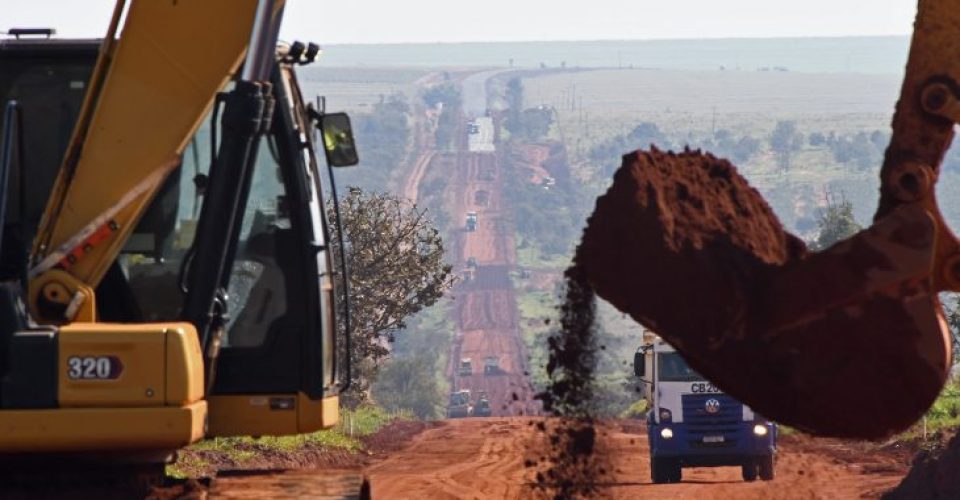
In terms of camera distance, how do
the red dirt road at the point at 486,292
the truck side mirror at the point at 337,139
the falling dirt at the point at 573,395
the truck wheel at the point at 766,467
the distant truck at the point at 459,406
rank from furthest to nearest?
1. the red dirt road at the point at 486,292
2. the distant truck at the point at 459,406
3. the truck wheel at the point at 766,467
4. the falling dirt at the point at 573,395
5. the truck side mirror at the point at 337,139

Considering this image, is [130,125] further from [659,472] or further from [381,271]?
[381,271]

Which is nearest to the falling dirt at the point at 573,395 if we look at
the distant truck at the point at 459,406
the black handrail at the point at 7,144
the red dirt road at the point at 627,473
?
the red dirt road at the point at 627,473

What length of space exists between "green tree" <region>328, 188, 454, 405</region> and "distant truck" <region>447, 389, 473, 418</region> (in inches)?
1043

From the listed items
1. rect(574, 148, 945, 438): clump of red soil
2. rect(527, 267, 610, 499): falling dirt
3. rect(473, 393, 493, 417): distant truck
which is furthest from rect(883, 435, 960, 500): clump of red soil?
rect(473, 393, 493, 417): distant truck

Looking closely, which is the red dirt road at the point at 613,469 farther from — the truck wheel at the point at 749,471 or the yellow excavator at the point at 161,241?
the yellow excavator at the point at 161,241

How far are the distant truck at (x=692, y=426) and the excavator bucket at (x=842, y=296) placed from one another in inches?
604

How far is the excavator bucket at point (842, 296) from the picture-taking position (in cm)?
956

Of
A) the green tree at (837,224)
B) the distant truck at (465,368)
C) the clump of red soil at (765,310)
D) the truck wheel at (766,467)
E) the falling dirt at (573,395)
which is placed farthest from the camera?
the distant truck at (465,368)

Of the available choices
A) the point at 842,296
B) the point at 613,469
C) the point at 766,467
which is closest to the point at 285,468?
the point at 842,296

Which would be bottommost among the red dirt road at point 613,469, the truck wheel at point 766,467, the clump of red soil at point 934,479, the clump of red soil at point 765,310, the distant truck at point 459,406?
the distant truck at point 459,406

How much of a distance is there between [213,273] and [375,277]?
1335 inches

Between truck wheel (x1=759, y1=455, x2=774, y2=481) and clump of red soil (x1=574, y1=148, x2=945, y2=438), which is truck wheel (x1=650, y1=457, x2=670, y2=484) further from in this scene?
clump of red soil (x1=574, y1=148, x2=945, y2=438)

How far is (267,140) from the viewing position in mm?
9539

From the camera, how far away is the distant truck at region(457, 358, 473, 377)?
98750 mm
